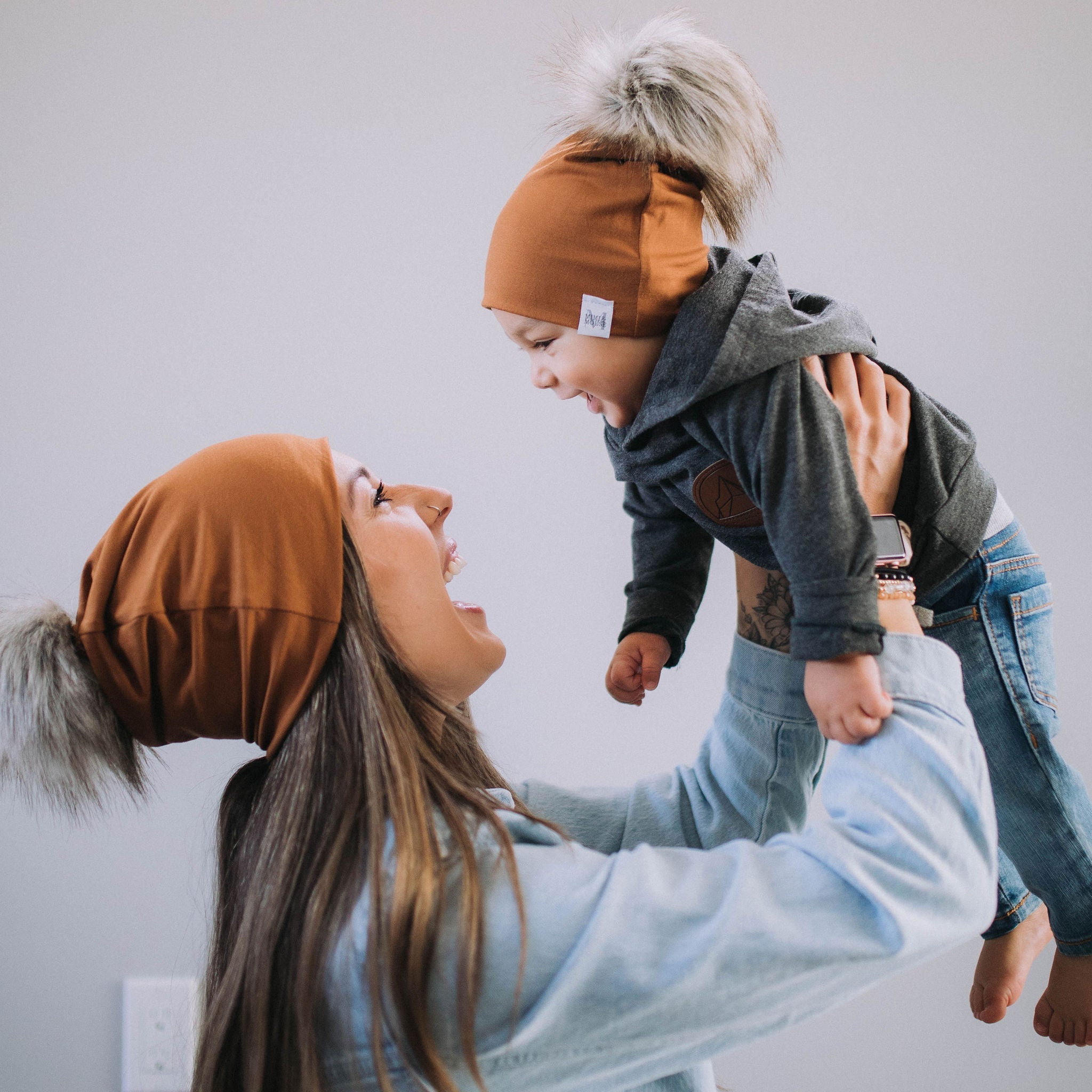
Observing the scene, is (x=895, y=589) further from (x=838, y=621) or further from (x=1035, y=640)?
(x=1035, y=640)

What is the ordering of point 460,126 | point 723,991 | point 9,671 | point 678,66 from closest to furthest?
point 723,991, point 9,671, point 678,66, point 460,126

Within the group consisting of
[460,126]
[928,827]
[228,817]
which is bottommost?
[228,817]

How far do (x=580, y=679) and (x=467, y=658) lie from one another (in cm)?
56

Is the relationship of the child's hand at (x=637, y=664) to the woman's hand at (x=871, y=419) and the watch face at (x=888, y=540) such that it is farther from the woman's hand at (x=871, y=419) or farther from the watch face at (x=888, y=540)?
the watch face at (x=888, y=540)

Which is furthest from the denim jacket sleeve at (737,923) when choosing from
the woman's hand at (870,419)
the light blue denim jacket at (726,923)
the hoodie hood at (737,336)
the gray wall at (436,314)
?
the gray wall at (436,314)

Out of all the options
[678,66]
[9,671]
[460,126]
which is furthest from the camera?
[460,126]

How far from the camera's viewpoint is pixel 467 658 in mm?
920

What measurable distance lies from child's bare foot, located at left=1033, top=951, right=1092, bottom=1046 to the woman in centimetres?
34

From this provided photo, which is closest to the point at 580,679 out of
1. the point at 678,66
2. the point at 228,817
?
the point at 228,817

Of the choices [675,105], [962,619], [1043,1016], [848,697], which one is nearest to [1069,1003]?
[1043,1016]

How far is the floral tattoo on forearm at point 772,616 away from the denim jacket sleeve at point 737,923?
258mm

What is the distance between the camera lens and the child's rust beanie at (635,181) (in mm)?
868

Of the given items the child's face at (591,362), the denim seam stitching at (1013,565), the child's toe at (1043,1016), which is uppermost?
the child's face at (591,362)

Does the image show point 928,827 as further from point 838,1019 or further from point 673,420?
point 838,1019
